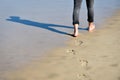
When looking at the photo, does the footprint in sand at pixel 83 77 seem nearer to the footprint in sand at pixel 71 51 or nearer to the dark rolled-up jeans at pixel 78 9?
the footprint in sand at pixel 71 51

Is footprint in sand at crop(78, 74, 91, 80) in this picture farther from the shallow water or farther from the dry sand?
the shallow water

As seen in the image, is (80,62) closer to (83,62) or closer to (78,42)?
(83,62)

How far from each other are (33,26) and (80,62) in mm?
2604

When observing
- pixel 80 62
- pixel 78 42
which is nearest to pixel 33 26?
pixel 78 42

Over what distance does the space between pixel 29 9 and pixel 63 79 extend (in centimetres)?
482

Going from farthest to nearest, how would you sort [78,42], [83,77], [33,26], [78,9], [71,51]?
[33,26]
[78,9]
[78,42]
[71,51]
[83,77]

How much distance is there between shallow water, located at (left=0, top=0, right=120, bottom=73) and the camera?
5.49m

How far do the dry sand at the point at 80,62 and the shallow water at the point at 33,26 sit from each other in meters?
0.26

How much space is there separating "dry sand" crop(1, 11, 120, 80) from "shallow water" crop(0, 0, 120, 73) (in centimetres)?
26

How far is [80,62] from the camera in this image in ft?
16.1

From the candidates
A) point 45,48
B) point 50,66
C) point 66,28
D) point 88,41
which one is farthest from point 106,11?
point 50,66

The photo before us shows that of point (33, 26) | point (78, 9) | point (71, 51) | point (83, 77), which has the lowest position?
point (83, 77)

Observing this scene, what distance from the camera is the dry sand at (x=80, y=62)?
4.45 meters

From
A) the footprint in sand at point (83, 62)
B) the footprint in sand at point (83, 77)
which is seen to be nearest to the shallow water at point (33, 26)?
the footprint in sand at point (83, 62)
